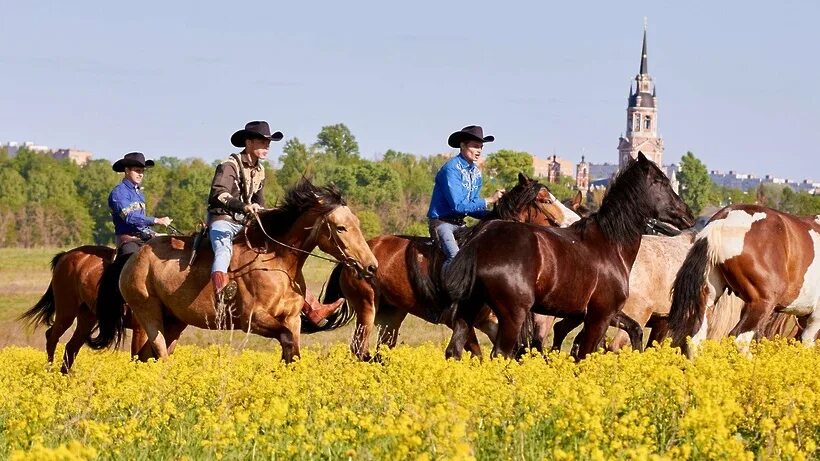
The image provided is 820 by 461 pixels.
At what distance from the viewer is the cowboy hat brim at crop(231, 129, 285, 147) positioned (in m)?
13.8

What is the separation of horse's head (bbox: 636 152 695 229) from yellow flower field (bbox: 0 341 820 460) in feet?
9.95

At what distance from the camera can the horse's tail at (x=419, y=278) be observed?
579 inches

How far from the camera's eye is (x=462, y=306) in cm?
1306

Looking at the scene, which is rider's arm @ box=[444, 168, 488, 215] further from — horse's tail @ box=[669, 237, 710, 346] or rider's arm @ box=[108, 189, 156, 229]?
rider's arm @ box=[108, 189, 156, 229]

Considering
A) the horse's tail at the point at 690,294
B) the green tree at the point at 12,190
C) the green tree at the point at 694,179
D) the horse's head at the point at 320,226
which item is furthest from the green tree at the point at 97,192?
the horse's head at the point at 320,226

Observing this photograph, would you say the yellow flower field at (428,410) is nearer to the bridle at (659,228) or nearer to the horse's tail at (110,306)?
the bridle at (659,228)

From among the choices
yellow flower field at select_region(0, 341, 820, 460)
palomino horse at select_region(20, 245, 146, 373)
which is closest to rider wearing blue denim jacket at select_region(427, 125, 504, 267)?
palomino horse at select_region(20, 245, 146, 373)

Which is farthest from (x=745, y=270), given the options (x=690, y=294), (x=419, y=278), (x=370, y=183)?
(x=370, y=183)

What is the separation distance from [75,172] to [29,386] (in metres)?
155

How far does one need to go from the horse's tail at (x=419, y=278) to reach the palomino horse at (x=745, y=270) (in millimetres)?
2495

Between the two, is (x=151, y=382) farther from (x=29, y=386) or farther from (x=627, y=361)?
(x=627, y=361)

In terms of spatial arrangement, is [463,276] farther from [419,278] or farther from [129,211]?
[129,211]

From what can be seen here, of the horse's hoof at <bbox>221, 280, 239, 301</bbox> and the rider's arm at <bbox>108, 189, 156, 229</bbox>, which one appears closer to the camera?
the horse's hoof at <bbox>221, 280, 239, 301</bbox>

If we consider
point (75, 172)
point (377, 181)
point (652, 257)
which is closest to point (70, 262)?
point (652, 257)
